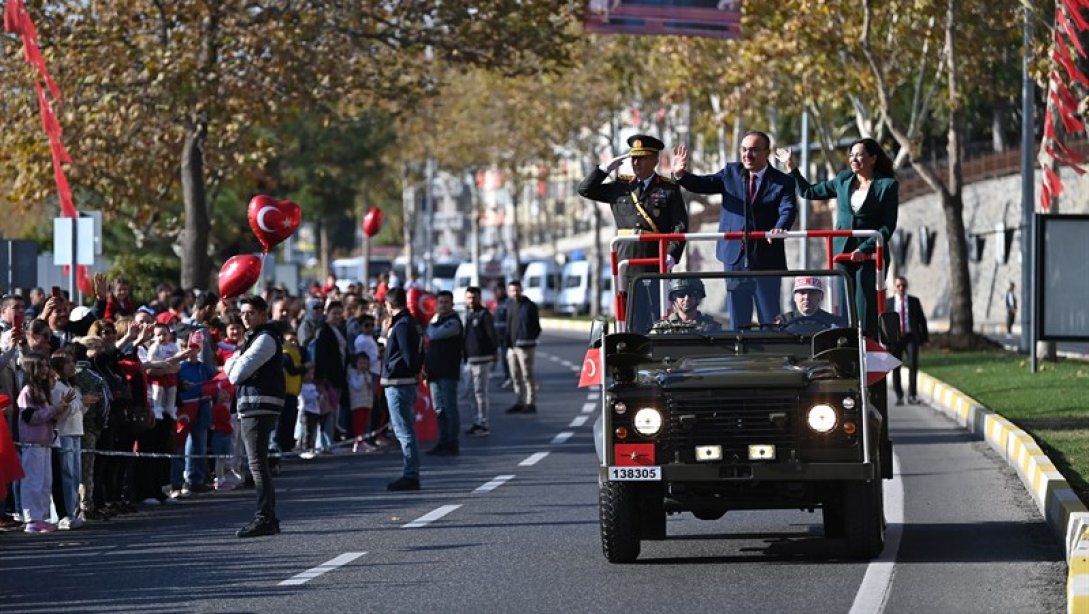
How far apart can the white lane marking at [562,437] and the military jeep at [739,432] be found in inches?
421

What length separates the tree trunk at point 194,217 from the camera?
33188 millimetres

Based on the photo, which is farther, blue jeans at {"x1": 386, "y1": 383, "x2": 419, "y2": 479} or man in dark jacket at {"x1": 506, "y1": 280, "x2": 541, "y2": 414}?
man in dark jacket at {"x1": 506, "y1": 280, "x2": 541, "y2": 414}

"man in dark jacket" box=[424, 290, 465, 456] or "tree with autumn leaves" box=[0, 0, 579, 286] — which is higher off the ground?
"tree with autumn leaves" box=[0, 0, 579, 286]

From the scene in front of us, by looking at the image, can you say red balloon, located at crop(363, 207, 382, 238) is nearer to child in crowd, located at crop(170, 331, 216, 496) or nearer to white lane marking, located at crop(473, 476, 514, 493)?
child in crowd, located at crop(170, 331, 216, 496)

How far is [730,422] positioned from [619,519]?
0.85 metres

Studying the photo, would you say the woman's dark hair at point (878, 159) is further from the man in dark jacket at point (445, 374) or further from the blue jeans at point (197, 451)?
the man in dark jacket at point (445, 374)

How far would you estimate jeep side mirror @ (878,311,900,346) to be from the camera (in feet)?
38.8

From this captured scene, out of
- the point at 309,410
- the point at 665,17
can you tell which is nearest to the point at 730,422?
the point at 309,410

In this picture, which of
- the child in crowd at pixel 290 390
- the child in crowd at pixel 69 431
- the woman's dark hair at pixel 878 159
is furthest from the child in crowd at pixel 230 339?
the woman's dark hair at pixel 878 159

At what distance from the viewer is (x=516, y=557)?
1236 centimetres

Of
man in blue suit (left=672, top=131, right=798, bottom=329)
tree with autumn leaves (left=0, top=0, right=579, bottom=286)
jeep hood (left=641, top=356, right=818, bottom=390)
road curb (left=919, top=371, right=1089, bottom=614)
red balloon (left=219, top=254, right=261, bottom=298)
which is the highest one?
tree with autumn leaves (left=0, top=0, right=579, bottom=286)

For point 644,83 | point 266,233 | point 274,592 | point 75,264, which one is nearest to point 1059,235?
point 266,233

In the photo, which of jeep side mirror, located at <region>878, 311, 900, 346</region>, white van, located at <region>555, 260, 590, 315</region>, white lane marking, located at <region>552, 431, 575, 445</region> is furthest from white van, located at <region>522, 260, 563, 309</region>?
jeep side mirror, located at <region>878, 311, 900, 346</region>

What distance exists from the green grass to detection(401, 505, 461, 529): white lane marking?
4484 millimetres
